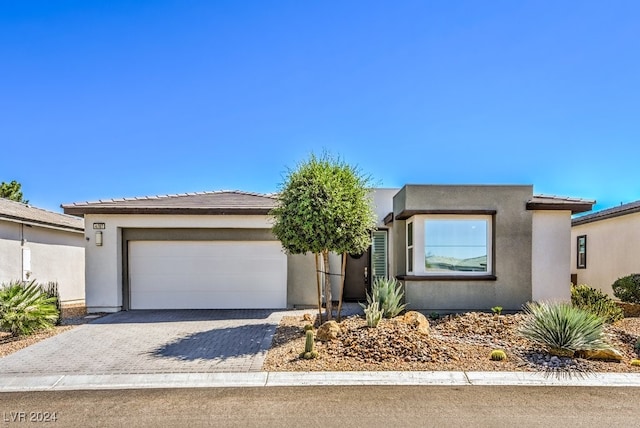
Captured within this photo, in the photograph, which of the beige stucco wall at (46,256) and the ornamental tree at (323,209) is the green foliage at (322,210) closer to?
the ornamental tree at (323,209)

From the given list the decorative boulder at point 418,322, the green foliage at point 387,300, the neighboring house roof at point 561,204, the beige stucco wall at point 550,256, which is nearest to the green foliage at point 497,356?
the decorative boulder at point 418,322

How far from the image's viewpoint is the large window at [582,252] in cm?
1694

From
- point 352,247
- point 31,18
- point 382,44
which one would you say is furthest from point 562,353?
point 31,18

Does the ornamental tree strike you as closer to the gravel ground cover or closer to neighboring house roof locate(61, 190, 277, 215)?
the gravel ground cover

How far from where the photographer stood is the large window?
667 inches

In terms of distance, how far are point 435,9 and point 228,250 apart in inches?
356

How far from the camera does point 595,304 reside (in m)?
10.2

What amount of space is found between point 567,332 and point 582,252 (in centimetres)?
1220

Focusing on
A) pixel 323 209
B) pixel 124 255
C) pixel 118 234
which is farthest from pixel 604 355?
pixel 118 234

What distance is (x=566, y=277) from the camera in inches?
437

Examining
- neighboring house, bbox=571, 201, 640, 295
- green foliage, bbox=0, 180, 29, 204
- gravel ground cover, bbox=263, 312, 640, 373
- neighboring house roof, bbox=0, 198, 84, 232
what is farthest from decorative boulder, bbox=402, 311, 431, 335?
green foliage, bbox=0, 180, 29, 204

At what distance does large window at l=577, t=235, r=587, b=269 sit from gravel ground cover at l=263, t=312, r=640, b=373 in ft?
27.7

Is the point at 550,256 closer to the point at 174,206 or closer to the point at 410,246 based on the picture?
the point at 410,246

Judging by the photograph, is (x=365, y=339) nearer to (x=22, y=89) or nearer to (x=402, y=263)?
(x=402, y=263)
